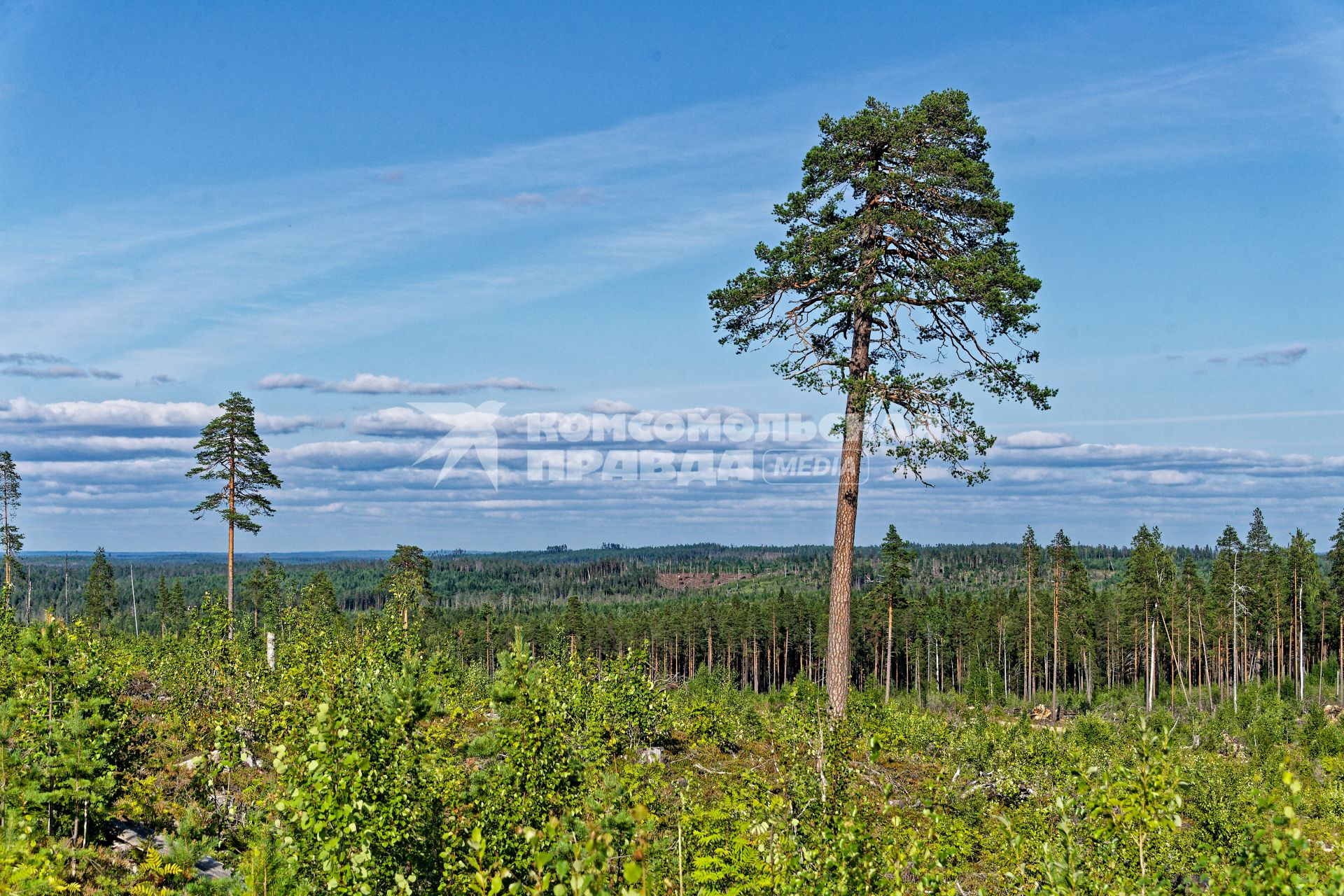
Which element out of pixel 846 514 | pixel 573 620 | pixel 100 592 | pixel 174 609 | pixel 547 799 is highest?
pixel 846 514

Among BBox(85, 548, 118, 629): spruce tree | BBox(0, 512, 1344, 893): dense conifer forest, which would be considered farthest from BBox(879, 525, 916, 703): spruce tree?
BBox(85, 548, 118, 629): spruce tree

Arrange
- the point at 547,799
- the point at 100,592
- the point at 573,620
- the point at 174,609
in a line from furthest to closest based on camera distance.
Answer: the point at 573,620 < the point at 174,609 < the point at 100,592 < the point at 547,799

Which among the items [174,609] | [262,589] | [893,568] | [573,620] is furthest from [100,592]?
[893,568]

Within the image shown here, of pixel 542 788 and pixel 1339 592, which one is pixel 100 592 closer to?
pixel 542 788

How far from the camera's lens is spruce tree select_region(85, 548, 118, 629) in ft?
224

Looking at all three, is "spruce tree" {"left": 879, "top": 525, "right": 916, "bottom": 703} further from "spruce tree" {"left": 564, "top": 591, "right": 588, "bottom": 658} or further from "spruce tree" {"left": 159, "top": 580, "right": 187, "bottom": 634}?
"spruce tree" {"left": 159, "top": 580, "right": 187, "bottom": 634}

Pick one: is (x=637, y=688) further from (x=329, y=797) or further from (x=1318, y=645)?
(x=1318, y=645)

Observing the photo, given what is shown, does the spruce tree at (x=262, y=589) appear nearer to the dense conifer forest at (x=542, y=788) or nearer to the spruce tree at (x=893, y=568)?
the dense conifer forest at (x=542, y=788)

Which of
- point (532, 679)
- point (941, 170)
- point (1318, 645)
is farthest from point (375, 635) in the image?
point (1318, 645)

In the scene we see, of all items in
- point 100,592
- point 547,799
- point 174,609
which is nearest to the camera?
point 547,799

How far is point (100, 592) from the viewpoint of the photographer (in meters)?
71.6

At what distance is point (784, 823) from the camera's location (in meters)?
6.25

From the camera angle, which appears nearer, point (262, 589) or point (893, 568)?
point (893, 568)

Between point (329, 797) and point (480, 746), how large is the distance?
243cm
